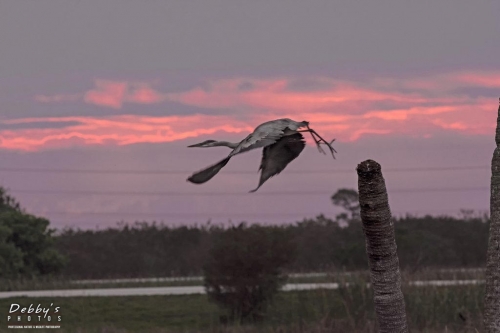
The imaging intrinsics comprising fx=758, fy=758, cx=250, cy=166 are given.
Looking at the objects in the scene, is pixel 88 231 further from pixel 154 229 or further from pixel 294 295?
pixel 294 295

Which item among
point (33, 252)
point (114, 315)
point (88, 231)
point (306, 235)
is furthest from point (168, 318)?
point (88, 231)

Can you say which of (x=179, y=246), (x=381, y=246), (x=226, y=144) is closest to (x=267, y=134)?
(x=226, y=144)

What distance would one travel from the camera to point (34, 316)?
19.4m

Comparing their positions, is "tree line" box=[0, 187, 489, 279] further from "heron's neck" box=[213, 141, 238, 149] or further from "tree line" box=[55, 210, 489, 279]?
"heron's neck" box=[213, 141, 238, 149]

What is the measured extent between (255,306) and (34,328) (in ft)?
18.4

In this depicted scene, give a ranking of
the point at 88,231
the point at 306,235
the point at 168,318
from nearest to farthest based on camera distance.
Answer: the point at 168,318, the point at 306,235, the point at 88,231

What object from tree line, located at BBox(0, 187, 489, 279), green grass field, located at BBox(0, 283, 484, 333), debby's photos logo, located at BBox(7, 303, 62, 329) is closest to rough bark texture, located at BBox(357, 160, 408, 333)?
green grass field, located at BBox(0, 283, 484, 333)

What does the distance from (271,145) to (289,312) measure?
50.3 ft

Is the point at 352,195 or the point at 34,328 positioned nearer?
the point at 34,328

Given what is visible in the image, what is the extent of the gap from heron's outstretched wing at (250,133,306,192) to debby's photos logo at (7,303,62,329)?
15.0 metres

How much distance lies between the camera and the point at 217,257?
20047mm

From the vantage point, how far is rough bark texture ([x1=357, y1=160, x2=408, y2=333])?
4441 millimetres

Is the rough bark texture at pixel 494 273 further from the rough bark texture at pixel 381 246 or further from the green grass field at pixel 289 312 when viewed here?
the green grass field at pixel 289 312

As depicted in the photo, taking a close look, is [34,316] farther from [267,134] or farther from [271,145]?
[267,134]
